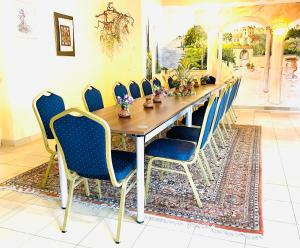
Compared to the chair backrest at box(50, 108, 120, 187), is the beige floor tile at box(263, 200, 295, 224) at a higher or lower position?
lower

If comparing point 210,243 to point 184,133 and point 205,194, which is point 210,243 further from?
point 184,133

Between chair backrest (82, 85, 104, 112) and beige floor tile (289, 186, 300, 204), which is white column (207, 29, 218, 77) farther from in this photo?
beige floor tile (289, 186, 300, 204)

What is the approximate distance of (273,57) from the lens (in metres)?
7.05

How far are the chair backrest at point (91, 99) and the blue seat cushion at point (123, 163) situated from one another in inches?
46.9

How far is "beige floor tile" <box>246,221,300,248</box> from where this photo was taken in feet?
6.46

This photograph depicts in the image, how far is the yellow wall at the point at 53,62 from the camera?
4.12 m

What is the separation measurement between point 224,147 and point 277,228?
2.01m

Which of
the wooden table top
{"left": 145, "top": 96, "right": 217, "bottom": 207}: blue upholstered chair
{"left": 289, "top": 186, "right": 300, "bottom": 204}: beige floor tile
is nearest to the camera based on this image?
the wooden table top

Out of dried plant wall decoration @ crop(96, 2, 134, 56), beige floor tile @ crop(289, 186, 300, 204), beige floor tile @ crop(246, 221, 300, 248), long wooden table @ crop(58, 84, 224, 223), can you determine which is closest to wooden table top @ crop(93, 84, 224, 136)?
long wooden table @ crop(58, 84, 224, 223)

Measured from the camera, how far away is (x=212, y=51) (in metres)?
7.50

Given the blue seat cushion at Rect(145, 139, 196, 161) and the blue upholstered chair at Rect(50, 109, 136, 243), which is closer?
the blue upholstered chair at Rect(50, 109, 136, 243)

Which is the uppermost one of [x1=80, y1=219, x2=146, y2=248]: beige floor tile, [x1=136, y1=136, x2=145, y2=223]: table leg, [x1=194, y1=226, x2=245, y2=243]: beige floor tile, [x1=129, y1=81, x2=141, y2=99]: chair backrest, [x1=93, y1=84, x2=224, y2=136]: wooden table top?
[x1=129, y1=81, x2=141, y2=99]: chair backrest

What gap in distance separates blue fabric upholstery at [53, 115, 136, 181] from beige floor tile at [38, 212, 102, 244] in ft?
1.37

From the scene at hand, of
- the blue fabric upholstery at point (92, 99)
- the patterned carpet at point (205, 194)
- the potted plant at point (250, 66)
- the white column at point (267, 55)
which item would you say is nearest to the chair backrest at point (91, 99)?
the blue fabric upholstery at point (92, 99)
